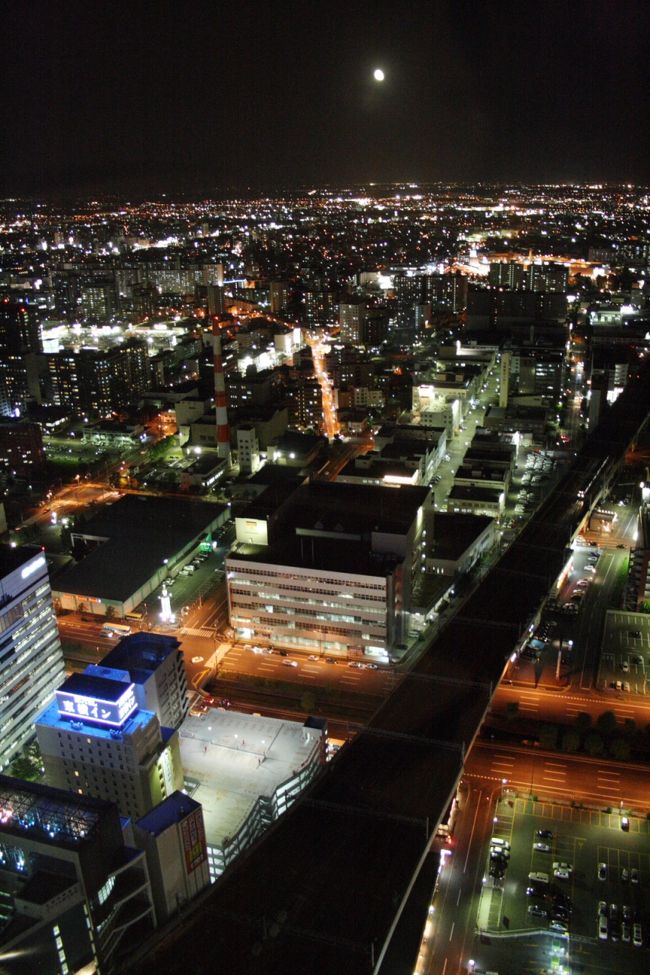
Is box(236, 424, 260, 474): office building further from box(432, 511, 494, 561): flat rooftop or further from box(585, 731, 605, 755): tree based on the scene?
box(585, 731, 605, 755): tree

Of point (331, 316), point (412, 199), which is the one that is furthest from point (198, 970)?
point (412, 199)

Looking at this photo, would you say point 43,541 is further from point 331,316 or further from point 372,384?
point 331,316

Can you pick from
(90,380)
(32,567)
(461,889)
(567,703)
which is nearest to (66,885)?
(461,889)

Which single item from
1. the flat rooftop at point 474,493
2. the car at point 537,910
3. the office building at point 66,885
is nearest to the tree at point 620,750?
the car at point 537,910

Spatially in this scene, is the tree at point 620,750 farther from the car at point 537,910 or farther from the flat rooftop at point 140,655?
the flat rooftop at point 140,655

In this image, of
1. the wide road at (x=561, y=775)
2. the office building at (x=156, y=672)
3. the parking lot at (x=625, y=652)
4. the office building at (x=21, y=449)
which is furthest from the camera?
the office building at (x=21, y=449)

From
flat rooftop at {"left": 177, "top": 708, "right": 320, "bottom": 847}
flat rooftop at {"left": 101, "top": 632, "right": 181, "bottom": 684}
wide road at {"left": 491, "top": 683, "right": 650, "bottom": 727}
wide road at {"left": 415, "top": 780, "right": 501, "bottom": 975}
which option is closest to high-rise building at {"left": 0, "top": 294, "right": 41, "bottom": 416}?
flat rooftop at {"left": 101, "top": 632, "right": 181, "bottom": 684}
